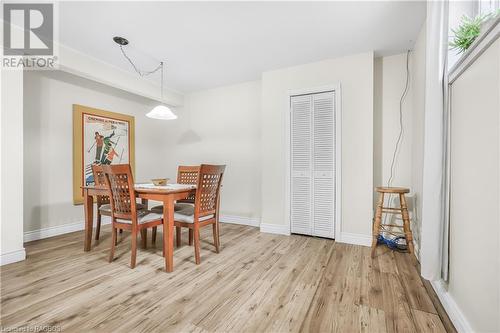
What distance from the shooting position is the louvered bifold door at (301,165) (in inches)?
125

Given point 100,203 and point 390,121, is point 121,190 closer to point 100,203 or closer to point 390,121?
point 100,203

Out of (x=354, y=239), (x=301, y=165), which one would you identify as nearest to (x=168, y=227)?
(x=301, y=165)

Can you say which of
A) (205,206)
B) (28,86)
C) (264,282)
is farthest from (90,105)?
(264,282)

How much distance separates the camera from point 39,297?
167cm

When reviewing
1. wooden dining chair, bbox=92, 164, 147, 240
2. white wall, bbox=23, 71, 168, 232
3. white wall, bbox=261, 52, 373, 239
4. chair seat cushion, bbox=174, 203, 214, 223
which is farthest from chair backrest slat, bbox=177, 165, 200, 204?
white wall, bbox=23, 71, 168, 232

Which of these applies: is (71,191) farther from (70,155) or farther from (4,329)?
(4,329)

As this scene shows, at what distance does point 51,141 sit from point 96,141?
57 centimetres

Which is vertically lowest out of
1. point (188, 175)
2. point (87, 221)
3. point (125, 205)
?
point (87, 221)

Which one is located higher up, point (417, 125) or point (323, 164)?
point (417, 125)

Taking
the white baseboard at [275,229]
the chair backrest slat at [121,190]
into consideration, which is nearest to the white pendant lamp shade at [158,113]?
the chair backrest slat at [121,190]

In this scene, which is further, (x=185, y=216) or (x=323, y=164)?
(x=323, y=164)

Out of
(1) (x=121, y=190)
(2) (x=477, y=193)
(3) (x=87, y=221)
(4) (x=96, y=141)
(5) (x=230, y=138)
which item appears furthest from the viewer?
(5) (x=230, y=138)

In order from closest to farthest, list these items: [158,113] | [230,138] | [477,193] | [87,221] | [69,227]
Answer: [477,193] < [87,221] < [158,113] < [69,227] < [230,138]

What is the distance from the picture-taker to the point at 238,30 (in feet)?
8.06
